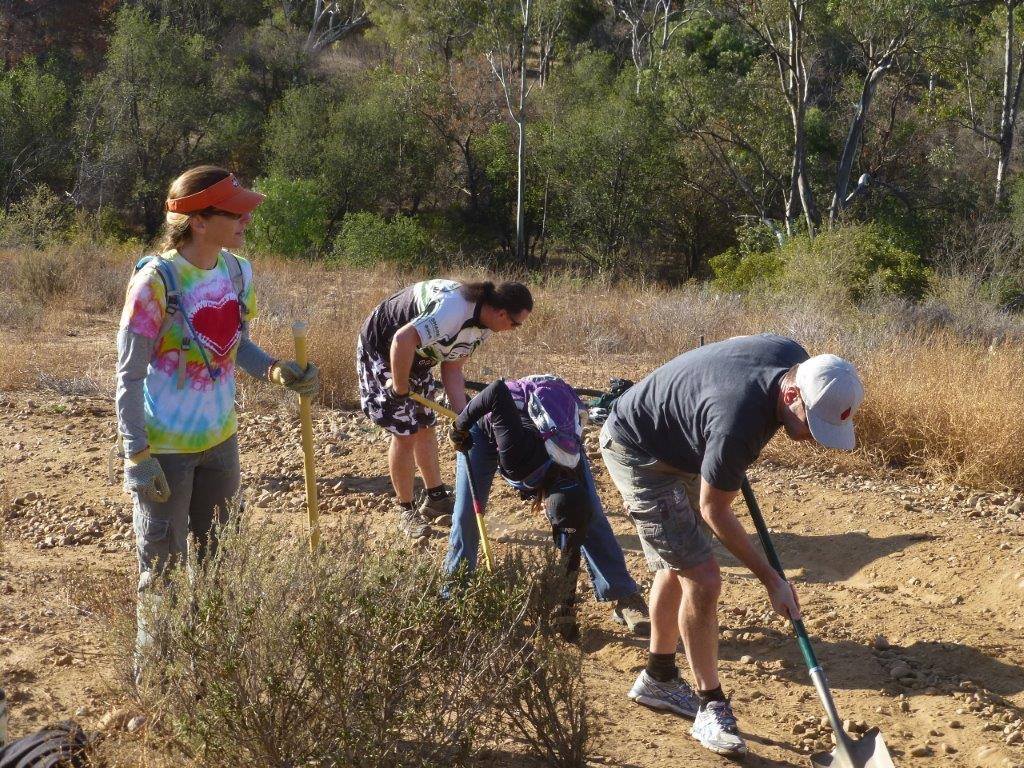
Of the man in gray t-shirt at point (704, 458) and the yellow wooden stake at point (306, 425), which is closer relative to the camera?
the man in gray t-shirt at point (704, 458)

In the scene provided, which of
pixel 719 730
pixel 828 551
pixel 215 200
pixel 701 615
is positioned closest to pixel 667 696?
pixel 719 730

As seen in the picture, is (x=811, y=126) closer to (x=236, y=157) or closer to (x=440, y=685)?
(x=236, y=157)

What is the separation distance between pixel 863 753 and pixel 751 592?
5.84ft

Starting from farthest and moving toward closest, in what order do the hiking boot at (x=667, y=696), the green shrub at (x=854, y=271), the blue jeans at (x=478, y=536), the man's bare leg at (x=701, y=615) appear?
the green shrub at (x=854, y=271)
the blue jeans at (x=478, y=536)
the hiking boot at (x=667, y=696)
the man's bare leg at (x=701, y=615)

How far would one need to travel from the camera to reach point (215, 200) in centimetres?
300

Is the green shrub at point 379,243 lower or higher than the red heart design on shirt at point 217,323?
lower

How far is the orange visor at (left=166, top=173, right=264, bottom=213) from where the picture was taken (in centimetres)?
297

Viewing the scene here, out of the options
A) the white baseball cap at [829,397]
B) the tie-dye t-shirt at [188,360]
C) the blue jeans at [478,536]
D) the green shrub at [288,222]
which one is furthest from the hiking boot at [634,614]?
the green shrub at [288,222]

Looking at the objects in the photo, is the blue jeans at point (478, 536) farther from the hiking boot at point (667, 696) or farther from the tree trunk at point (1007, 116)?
the tree trunk at point (1007, 116)

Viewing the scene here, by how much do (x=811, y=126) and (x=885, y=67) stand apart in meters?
3.23

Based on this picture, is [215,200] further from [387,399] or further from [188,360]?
[387,399]

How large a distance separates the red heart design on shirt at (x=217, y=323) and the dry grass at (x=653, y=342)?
4196 mm

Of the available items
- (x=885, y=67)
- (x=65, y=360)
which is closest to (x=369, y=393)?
(x=65, y=360)

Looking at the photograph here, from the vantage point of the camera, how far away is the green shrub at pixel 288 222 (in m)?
23.3
